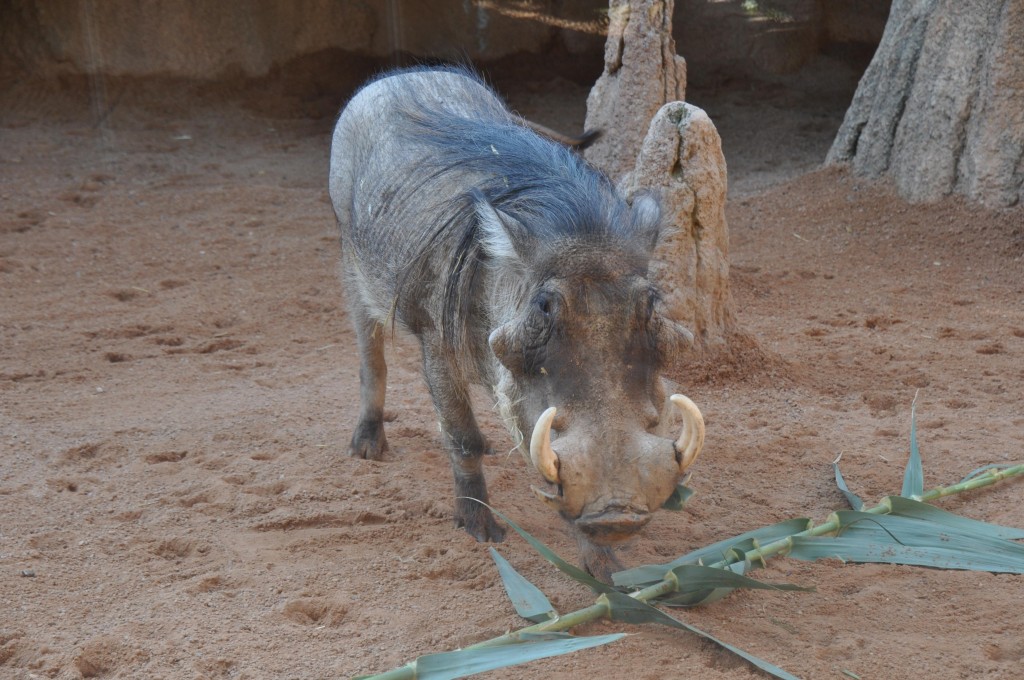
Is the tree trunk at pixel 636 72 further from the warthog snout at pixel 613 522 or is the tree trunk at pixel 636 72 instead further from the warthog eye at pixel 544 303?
the warthog snout at pixel 613 522

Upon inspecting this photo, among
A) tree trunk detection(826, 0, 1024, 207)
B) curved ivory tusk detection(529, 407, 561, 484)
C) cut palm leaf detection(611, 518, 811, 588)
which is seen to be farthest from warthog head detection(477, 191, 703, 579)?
tree trunk detection(826, 0, 1024, 207)

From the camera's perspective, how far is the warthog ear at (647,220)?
9.51 feet

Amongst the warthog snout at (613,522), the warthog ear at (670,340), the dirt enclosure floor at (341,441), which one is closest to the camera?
the warthog snout at (613,522)

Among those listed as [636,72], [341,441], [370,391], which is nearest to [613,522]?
[370,391]

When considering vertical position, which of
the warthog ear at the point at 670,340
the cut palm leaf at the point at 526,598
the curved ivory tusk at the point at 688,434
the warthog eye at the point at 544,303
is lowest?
the cut palm leaf at the point at 526,598

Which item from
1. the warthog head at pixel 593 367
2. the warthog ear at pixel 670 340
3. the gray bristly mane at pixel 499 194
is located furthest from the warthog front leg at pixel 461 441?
the warthog ear at pixel 670 340

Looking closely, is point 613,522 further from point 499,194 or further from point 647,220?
point 499,194

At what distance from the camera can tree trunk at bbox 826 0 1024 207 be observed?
6.25 meters

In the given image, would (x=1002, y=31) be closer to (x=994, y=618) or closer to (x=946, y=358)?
(x=946, y=358)

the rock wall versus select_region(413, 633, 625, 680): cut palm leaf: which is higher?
the rock wall

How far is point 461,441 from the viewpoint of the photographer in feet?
11.6

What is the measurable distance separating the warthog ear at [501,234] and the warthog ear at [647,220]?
326 millimetres

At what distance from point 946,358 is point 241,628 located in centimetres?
358

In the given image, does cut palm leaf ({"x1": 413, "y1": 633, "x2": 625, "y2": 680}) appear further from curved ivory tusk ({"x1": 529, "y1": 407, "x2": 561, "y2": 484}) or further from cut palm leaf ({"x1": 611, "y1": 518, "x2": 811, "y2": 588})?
cut palm leaf ({"x1": 611, "y1": 518, "x2": 811, "y2": 588})
